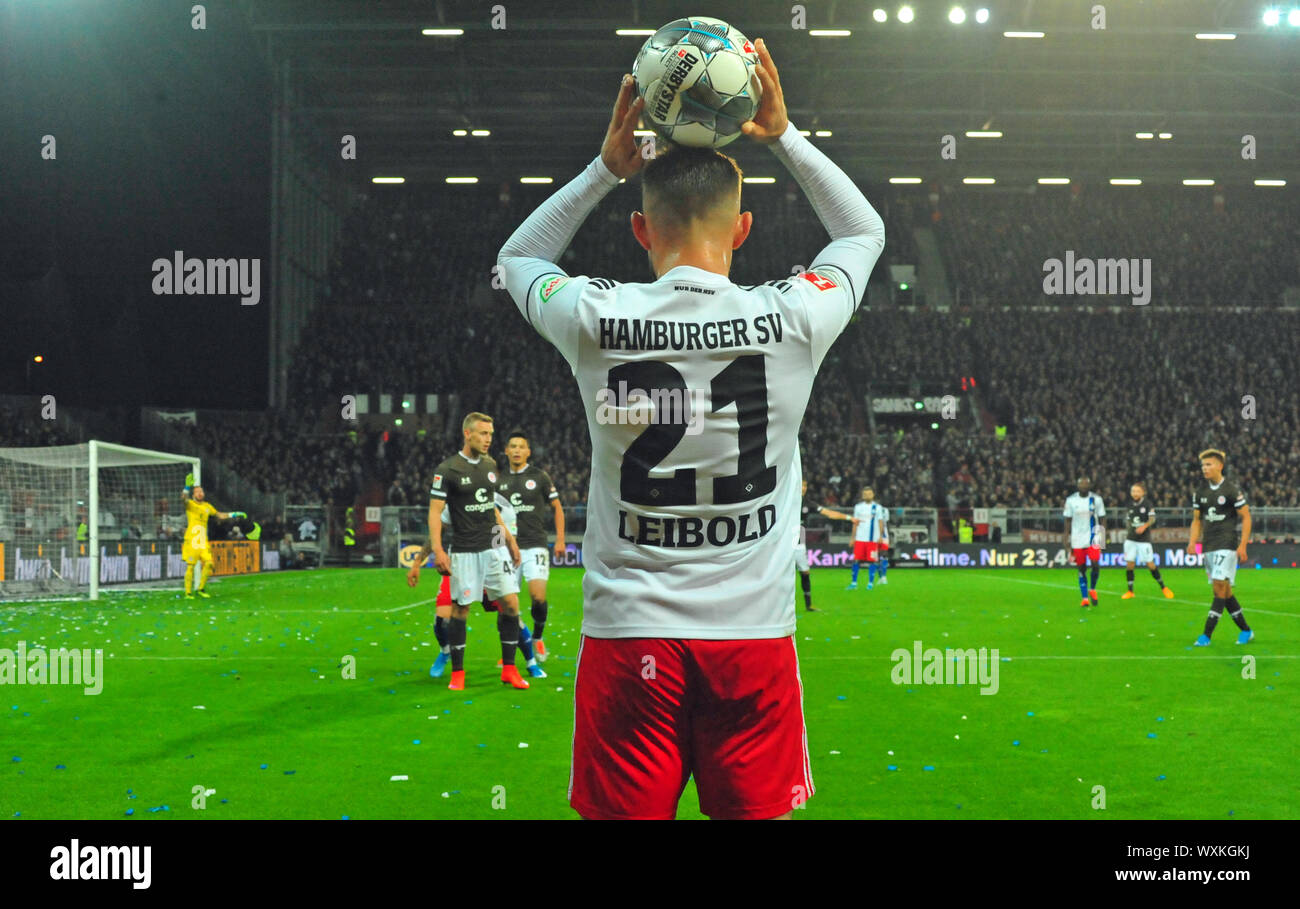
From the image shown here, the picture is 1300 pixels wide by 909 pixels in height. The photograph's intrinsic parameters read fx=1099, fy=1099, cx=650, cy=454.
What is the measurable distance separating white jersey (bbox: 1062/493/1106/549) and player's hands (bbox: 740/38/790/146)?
1920cm

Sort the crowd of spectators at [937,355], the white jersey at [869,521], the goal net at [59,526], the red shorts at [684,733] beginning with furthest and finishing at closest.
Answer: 1. the crowd of spectators at [937,355]
2. the white jersey at [869,521]
3. the goal net at [59,526]
4. the red shorts at [684,733]

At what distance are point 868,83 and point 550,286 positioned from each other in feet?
115

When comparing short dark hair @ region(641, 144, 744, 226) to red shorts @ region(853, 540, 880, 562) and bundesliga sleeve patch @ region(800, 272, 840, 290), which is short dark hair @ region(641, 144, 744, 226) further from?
red shorts @ region(853, 540, 880, 562)

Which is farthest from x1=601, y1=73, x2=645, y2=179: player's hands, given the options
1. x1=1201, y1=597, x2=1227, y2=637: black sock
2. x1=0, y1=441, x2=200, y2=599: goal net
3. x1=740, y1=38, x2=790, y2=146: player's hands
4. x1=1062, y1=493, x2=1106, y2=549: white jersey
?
x1=0, y1=441, x2=200, y2=599: goal net

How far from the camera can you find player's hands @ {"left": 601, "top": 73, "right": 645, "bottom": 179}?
2615 millimetres

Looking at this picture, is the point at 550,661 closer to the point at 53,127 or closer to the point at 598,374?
the point at 598,374

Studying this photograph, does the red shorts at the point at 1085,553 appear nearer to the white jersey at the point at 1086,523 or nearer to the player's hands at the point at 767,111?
the white jersey at the point at 1086,523

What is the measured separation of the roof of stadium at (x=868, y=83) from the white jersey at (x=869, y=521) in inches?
504

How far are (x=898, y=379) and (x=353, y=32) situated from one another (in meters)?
24.2

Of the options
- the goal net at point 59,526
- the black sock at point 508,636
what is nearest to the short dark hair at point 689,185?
the black sock at point 508,636

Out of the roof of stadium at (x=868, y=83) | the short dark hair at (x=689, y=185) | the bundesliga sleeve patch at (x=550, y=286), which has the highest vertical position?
the roof of stadium at (x=868, y=83)

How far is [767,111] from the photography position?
266cm

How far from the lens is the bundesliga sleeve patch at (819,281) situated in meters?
2.52

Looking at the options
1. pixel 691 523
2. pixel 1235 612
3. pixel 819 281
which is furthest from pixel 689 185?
pixel 1235 612
